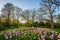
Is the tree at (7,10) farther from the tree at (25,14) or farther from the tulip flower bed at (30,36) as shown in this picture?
the tulip flower bed at (30,36)

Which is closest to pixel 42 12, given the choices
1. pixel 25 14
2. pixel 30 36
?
pixel 25 14

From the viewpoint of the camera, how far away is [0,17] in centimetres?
3697

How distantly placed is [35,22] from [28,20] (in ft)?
9.96

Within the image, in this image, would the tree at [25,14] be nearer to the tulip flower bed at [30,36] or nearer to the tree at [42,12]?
the tree at [42,12]

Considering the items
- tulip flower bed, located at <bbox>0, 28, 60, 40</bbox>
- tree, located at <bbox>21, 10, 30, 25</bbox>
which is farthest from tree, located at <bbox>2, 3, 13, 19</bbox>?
tulip flower bed, located at <bbox>0, 28, 60, 40</bbox>

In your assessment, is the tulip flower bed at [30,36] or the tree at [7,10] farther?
the tree at [7,10]

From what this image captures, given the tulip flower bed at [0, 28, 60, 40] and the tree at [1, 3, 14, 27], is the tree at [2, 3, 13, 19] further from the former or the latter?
the tulip flower bed at [0, 28, 60, 40]

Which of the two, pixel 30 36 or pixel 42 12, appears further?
pixel 42 12

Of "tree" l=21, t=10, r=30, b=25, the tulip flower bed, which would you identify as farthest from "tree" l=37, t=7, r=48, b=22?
the tulip flower bed

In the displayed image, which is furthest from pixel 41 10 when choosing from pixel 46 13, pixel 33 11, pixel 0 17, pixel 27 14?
pixel 0 17

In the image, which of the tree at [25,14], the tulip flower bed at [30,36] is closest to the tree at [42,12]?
the tree at [25,14]

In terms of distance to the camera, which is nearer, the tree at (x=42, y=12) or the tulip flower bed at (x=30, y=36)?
the tulip flower bed at (x=30, y=36)

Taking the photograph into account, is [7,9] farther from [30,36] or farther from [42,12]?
[30,36]

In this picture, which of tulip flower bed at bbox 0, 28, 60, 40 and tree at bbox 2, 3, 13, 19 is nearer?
tulip flower bed at bbox 0, 28, 60, 40
